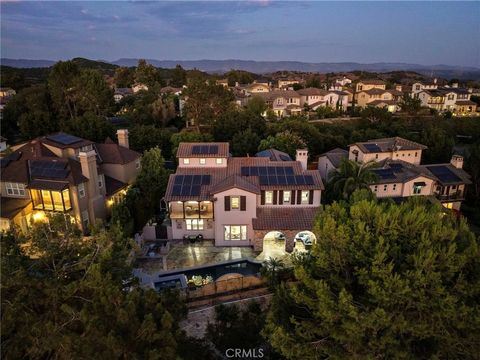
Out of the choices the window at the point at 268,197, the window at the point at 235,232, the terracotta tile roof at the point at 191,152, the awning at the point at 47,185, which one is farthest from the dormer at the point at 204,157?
the awning at the point at 47,185

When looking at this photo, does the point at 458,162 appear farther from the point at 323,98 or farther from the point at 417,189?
the point at 323,98

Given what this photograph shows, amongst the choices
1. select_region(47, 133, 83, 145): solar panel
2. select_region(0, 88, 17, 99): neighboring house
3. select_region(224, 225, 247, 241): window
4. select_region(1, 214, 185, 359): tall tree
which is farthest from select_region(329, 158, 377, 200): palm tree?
select_region(0, 88, 17, 99): neighboring house

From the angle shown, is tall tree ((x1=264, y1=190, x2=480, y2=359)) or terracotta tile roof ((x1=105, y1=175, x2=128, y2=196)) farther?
terracotta tile roof ((x1=105, y1=175, x2=128, y2=196))

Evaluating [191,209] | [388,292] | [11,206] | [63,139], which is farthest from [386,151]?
[11,206]

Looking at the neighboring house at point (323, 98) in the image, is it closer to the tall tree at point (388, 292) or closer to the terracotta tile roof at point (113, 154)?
the terracotta tile roof at point (113, 154)

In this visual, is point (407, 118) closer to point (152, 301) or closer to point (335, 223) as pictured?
point (335, 223)

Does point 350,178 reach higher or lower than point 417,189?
higher

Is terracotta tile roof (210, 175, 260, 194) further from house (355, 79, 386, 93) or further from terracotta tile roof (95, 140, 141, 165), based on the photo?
house (355, 79, 386, 93)
